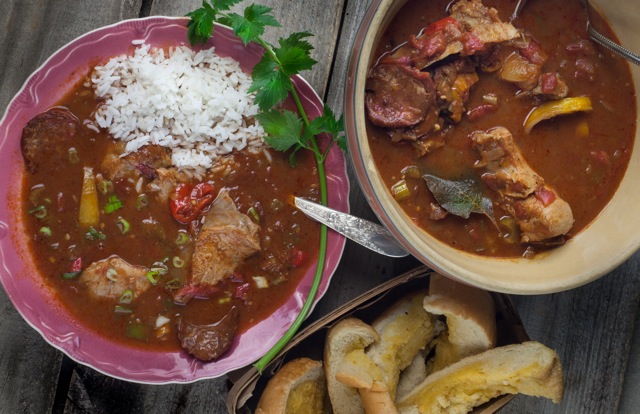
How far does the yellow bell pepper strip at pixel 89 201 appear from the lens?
9.73 ft

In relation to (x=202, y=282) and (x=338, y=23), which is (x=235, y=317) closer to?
(x=202, y=282)

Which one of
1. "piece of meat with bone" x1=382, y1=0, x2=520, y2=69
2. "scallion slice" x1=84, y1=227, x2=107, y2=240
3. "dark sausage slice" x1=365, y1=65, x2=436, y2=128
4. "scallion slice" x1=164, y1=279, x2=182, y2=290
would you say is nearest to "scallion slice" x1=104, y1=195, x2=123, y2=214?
"scallion slice" x1=84, y1=227, x2=107, y2=240

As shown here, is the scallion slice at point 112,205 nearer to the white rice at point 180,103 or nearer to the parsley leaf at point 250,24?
the white rice at point 180,103

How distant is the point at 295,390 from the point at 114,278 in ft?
3.21

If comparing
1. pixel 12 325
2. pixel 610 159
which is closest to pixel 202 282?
pixel 12 325

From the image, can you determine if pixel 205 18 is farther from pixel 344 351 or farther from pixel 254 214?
pixel 344 351

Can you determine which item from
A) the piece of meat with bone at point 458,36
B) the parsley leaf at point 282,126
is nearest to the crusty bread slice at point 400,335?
the parsley leaf at point 282,126

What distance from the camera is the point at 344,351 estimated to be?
9.61 ft

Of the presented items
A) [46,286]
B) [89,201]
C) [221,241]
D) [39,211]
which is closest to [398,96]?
[221,241]

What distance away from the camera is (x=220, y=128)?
3021mm

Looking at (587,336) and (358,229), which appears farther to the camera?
(587,336)

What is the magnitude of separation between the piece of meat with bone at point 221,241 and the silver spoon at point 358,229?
0.99ft

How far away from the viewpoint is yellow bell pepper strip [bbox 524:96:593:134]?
2590mm

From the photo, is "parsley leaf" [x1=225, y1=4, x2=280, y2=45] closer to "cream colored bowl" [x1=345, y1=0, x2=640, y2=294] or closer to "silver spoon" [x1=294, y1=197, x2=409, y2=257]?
"cream colored bowl" [x1=345, y1=0, x2=640, y2=294]
